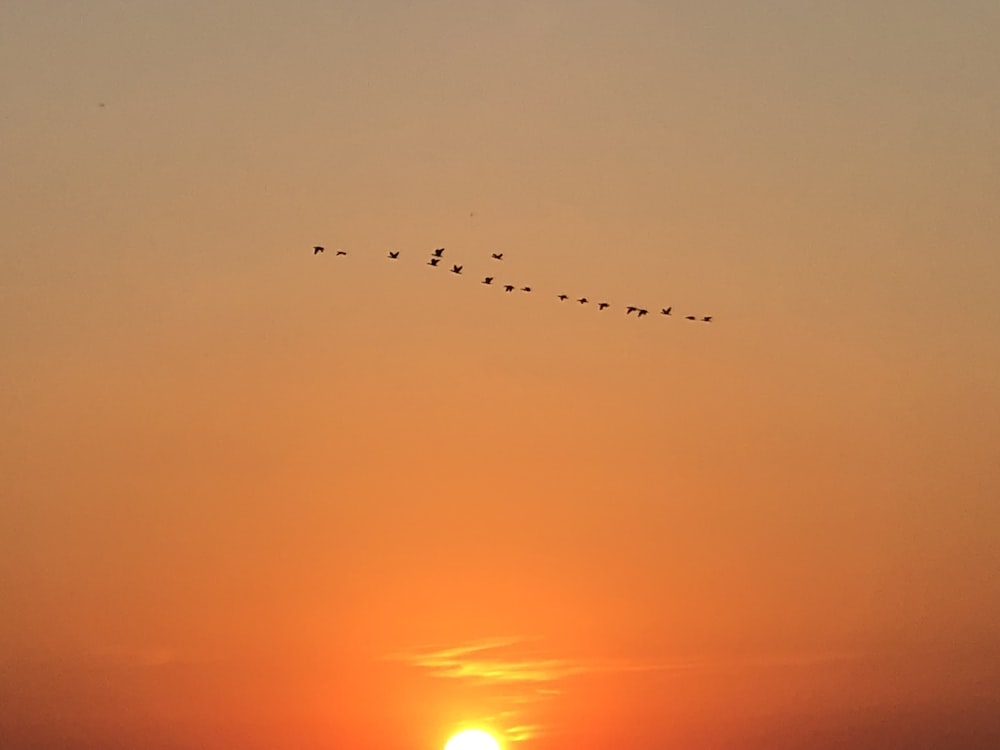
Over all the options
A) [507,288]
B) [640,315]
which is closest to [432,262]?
[507,288]

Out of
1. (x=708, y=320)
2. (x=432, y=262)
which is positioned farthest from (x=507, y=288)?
(x=708, y=320)

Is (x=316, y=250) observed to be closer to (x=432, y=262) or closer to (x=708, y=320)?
(x=432, y=262)

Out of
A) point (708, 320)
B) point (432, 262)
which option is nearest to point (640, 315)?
point (708, 320)

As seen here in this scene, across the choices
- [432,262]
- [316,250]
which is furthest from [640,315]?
[316,250]

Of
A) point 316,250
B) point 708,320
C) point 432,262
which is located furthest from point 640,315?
point 316,250

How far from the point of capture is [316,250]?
320 feet

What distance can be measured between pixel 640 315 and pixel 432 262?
1492cm

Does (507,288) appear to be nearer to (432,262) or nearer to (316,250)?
(432,262)

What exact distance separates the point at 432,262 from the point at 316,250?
8.49 m

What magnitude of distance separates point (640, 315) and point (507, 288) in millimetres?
9418

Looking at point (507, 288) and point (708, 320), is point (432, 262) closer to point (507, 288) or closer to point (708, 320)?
point (507, 288)

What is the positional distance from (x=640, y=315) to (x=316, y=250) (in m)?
23.0

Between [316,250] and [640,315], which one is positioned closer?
[316,250]

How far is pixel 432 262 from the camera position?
334 ft
